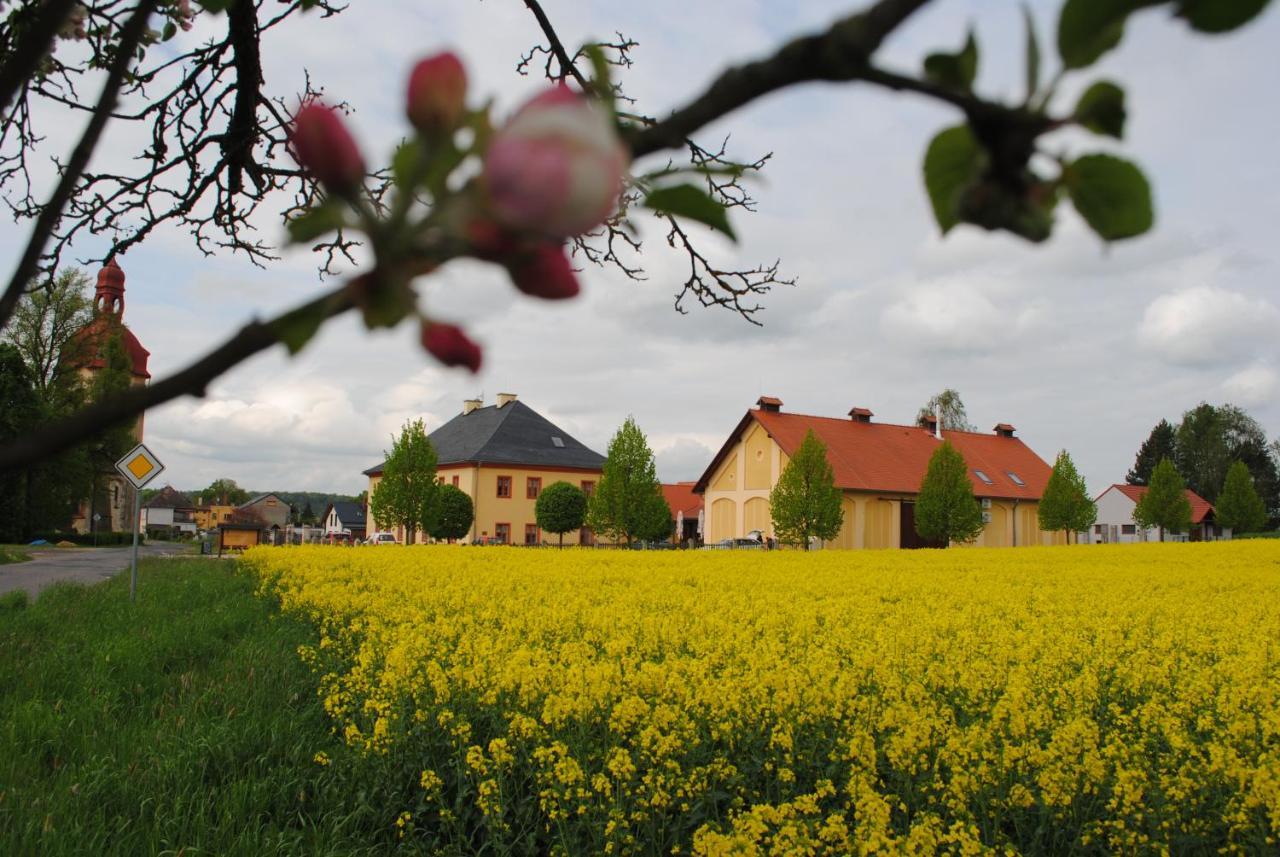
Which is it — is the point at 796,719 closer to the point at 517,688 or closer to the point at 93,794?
the point at 517,688

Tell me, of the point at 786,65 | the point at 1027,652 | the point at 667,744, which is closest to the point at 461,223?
the point at 786,65

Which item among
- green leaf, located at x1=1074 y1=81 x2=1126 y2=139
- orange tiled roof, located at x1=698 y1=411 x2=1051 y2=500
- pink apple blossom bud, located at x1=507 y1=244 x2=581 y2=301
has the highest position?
orange tiled roof, located at x1=698 y1=411 x2=1051 y2=500

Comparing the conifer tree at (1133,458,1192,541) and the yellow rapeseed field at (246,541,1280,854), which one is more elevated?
the conifer tree at (1133,458,1192,541)

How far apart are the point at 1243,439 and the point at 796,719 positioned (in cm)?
7425

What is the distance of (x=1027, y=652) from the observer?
22.3 feet

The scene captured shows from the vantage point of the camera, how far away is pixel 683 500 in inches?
2103

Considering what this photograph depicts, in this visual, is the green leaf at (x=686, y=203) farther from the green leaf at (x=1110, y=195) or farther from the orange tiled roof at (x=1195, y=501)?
the orange tiled roof at (x=1195, y=501)

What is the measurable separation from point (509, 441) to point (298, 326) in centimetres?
4661

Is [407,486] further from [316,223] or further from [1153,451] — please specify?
[1153,451]

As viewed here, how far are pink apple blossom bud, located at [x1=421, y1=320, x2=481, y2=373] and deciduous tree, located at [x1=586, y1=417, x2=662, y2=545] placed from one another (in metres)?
30.2

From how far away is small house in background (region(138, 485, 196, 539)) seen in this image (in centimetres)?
6969

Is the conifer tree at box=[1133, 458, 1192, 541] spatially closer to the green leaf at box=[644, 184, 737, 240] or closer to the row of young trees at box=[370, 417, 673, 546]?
the row of young trees at box=[370, 417, 673, 546]

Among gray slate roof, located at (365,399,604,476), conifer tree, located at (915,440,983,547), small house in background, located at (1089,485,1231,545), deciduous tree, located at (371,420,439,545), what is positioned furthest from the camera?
small house in background, located at (1089,485,1231,545)

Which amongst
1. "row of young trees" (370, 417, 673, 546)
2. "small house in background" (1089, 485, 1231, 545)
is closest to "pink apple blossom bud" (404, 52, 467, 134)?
"row of young trees" (370, 417, 673, 546)
